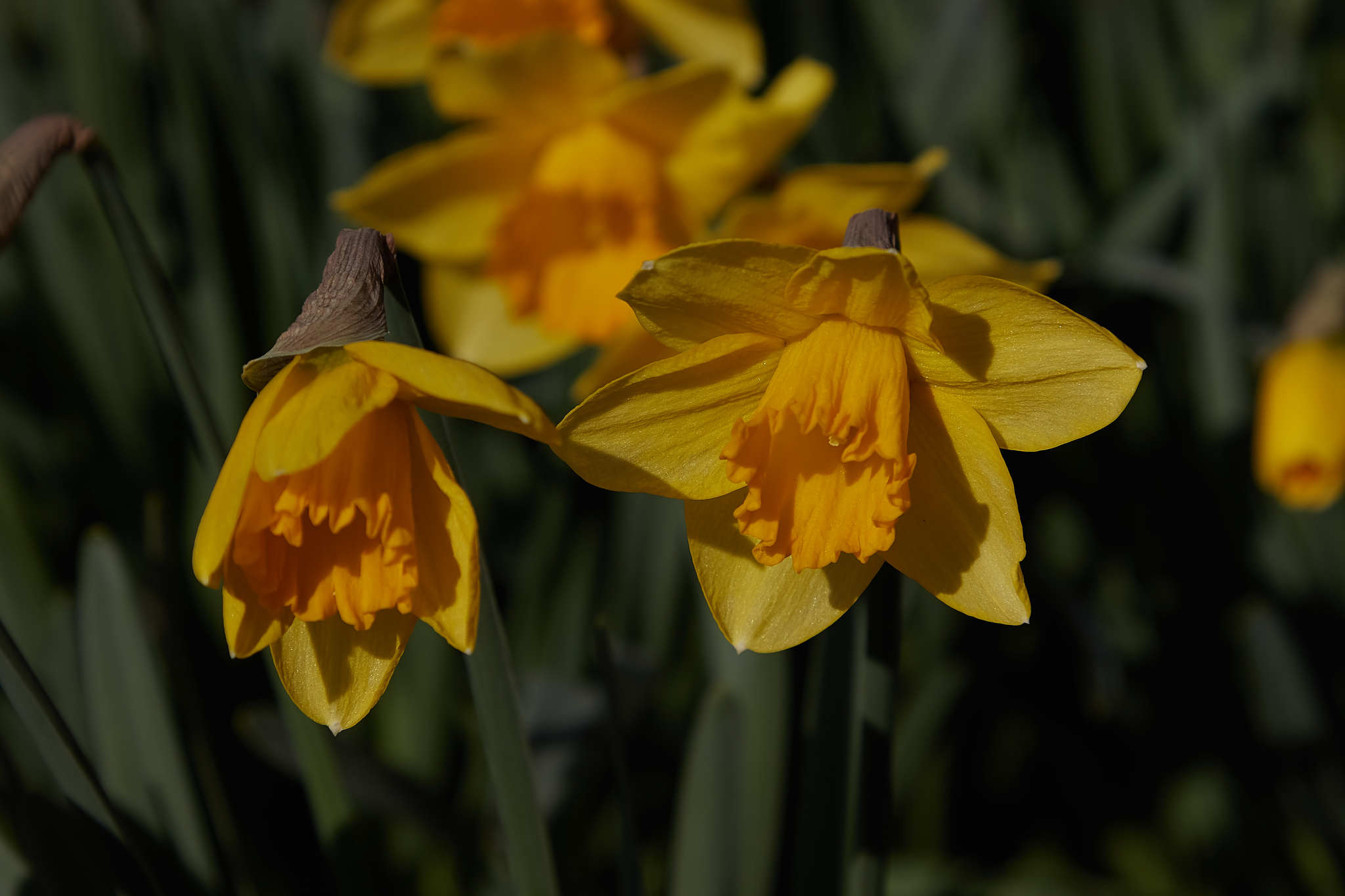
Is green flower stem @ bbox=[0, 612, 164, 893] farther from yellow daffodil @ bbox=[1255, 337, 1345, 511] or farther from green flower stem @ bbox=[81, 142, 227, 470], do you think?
yellow daffodil @ bbox=[1255, 337, 1345, 511]

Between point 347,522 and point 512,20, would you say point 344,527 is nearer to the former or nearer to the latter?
point 347,522

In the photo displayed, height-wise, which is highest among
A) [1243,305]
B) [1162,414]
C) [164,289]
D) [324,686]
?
[164,289]

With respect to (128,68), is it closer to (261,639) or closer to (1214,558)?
(261,639)

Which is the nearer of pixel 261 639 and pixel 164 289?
pixel 261 639

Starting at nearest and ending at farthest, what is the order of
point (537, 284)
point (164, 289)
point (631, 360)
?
1. point (164, 289)
2. point (631, 360)
3. point (537, 284)

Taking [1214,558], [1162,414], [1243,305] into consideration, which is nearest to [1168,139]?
[1243,305]

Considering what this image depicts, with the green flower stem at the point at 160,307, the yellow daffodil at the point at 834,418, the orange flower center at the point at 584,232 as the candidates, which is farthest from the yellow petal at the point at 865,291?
the orange flower center at the point at 584,232

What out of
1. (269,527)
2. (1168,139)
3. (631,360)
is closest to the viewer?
(269,527)
